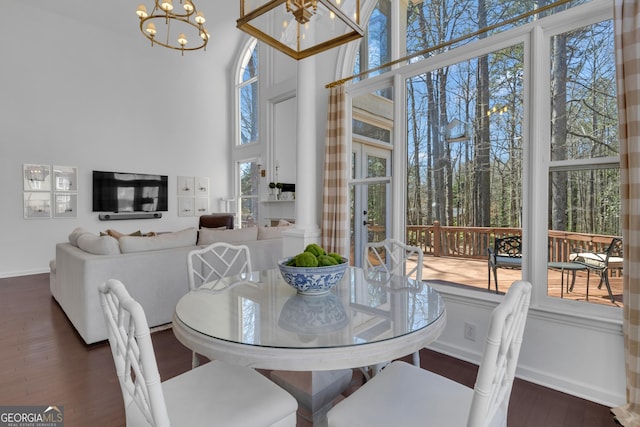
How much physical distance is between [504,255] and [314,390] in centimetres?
171

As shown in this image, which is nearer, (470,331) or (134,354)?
(134,354)

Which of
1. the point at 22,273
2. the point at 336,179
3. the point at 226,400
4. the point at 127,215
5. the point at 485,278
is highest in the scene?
the point at 336,179

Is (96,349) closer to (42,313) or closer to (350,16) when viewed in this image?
(42,313)

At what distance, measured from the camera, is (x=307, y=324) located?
1.16 meters

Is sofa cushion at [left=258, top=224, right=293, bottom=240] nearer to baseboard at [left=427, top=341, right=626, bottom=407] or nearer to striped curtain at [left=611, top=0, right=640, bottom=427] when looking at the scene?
baseboard at [left=427, top=341, right=626, bottom=407]

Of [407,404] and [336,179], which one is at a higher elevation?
[336,179]

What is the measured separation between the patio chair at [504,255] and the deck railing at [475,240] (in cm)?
4

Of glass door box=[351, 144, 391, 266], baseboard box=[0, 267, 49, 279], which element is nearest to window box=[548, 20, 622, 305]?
glass door box=[351, 144, 391, 266]

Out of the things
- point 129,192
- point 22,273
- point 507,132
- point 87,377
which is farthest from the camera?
point 129,192

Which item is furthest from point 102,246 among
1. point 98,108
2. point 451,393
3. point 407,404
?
point 98,108

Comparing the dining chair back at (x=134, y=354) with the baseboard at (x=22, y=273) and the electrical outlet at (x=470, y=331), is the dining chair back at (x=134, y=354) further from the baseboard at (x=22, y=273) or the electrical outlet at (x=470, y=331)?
the baseboard at (x=22, y=273)

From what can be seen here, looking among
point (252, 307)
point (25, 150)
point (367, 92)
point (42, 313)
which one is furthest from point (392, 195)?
point (25, 150)

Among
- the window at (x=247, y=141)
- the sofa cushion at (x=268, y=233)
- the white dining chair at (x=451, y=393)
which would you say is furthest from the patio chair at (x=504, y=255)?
the window at (x=247, y=141)

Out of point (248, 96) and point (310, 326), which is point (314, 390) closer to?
point (310, 326)
